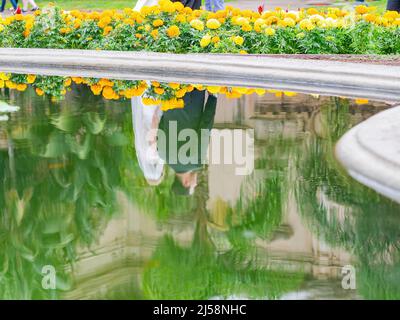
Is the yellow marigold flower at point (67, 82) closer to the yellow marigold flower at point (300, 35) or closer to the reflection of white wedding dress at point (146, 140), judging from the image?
the reflection of white wedding dress at point (146, 140)

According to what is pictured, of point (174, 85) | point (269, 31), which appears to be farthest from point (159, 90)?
point (269, 31)

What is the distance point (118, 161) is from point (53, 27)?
716 cm

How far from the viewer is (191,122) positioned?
8695 mm

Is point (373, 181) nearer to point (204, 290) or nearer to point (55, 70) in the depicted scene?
point (204, 290)

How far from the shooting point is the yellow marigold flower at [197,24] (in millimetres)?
12805

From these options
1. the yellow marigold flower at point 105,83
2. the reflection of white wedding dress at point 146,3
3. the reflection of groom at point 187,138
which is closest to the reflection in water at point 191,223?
the reflection of groom at point 187,138

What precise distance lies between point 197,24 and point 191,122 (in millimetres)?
4318

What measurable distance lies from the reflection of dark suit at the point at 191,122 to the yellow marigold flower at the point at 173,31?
2487 millimetres

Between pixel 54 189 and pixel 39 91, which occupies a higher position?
pixel 39 91

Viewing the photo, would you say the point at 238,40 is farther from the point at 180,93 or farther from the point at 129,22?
the point at 180,93

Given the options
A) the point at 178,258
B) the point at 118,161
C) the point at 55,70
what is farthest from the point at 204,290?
the point at 55,70

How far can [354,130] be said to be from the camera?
759cm

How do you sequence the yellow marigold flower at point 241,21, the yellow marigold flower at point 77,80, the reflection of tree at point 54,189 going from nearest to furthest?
the reflection of tree at point 54,189, the yellow marigold flower at point 77,80, the yellow marigold flower at point 241,21

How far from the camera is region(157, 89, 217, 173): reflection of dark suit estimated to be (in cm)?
725
